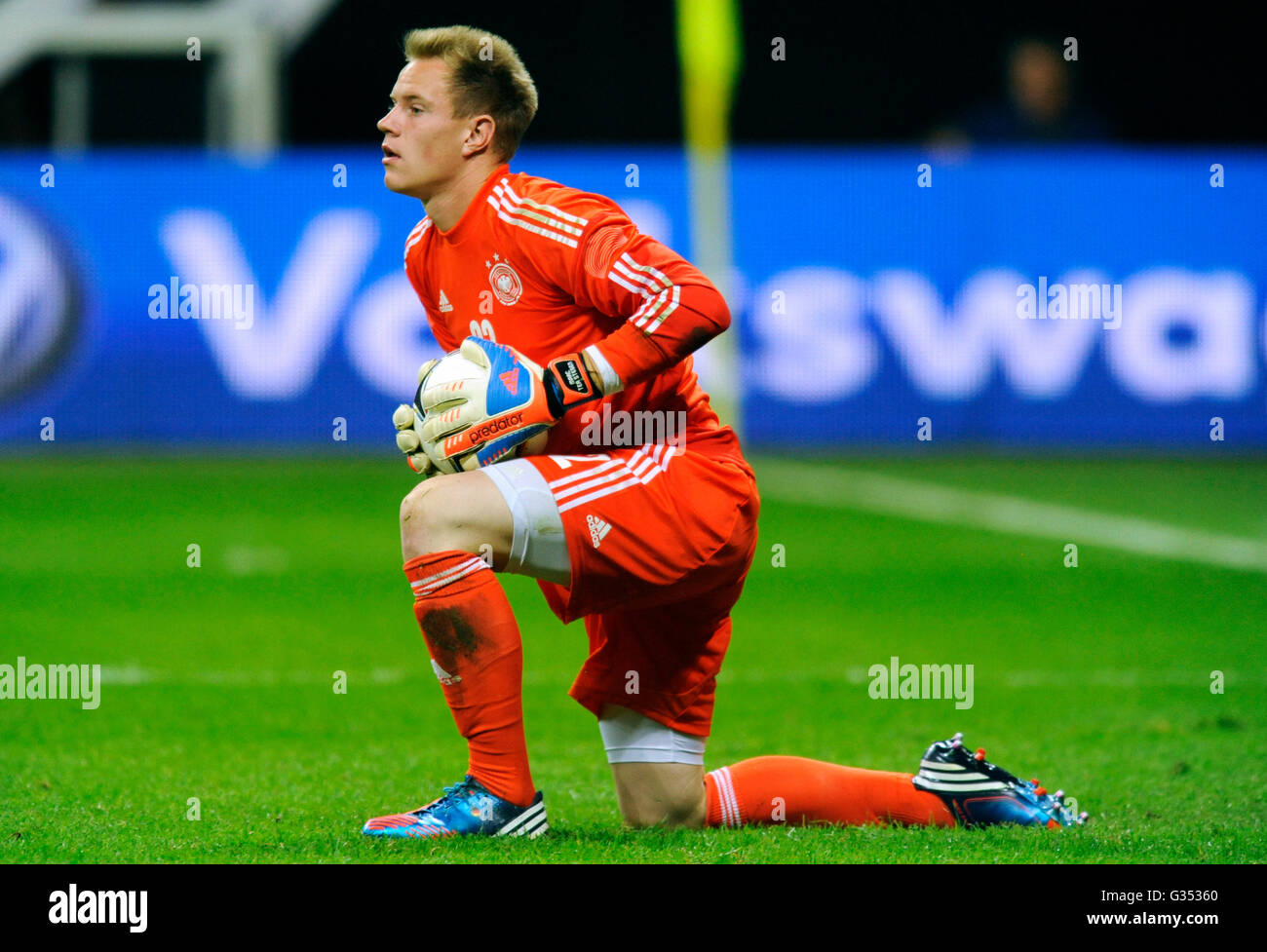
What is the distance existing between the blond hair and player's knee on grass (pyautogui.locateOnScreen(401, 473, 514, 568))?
101cm

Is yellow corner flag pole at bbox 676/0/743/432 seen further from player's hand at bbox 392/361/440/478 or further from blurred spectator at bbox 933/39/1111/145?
player's hand at bbox 392/361/440/478

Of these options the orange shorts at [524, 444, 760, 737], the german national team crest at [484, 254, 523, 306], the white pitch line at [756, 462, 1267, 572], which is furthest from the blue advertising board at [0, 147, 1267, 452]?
the orange shorts at [524, 444, 760, 737]

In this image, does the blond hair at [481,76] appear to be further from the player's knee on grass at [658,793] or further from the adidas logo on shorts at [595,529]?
the player's knee on grass at [658,793]

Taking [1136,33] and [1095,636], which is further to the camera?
[1136,33]

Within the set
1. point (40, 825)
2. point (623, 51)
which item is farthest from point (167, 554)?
point (623, 51)

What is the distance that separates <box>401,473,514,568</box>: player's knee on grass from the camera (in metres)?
4.26

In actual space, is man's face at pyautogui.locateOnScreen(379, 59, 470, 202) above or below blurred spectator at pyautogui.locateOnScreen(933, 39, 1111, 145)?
below

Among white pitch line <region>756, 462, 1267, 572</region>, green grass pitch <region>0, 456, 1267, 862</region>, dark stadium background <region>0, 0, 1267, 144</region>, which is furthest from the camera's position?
dark stadium background <region>0, 0, 1267, 144</region>

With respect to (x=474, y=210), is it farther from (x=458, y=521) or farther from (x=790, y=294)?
(x=790, y=294)

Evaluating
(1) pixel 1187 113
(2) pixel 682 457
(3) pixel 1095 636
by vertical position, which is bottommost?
(3) pixel 1095 636

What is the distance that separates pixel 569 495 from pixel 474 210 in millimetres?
844

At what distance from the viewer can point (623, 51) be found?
2003cm

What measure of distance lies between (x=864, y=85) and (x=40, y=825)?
17257mm

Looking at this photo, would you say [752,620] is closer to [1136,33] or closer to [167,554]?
[167,554]
